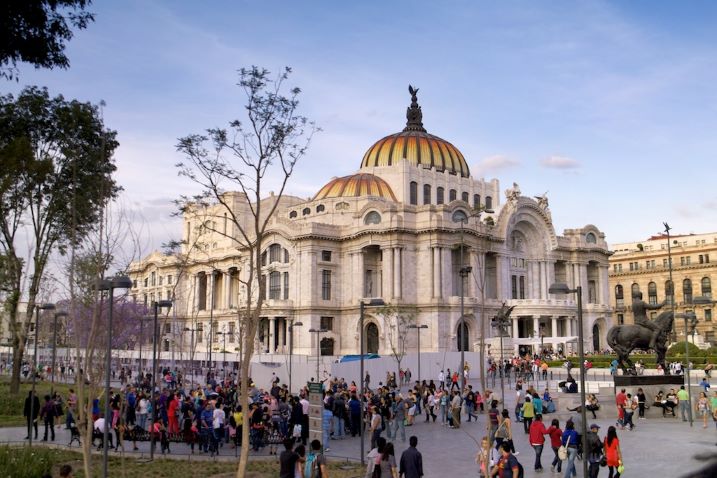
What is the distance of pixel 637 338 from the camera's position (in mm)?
33156

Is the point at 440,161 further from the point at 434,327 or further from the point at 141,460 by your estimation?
the point at 141,460

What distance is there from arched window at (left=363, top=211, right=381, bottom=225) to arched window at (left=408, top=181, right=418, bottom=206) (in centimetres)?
1065

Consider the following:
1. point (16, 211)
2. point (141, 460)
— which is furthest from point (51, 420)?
point (16, 211)

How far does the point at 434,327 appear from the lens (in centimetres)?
6956

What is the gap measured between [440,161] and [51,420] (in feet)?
229

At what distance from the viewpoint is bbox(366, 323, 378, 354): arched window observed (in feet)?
243

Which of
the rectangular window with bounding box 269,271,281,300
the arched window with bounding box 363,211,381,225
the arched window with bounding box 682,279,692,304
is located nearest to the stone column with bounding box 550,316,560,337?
the arched window with bounding box 363,211,381,225

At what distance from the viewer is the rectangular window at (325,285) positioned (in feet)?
247

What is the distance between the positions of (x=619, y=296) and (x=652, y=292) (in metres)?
6.93

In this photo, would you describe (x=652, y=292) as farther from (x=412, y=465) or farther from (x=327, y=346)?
(x=412, y=465)

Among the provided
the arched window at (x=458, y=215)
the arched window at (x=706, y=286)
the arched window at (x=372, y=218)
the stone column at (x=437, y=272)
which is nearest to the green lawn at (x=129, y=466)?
the stone column at (x=437, y=272)

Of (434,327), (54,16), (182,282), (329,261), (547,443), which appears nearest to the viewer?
(54,16)

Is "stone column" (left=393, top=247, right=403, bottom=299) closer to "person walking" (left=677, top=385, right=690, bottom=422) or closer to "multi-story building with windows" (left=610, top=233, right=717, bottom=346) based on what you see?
"multi-story building with windows" (left=610, top=233, right=717, bottom=346)

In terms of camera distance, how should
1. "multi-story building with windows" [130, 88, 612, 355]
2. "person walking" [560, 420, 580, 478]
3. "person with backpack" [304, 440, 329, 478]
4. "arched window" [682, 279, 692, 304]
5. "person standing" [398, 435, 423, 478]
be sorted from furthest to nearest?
"arched window" [682, 279, 692, 304], "multi-story building with windows" [130, 88, 612, 355], "person walking" [560, 420, 580, 478], "person standing" [398, 435, 423, 478], "person with backpack" [304, 440, 329, 478]
